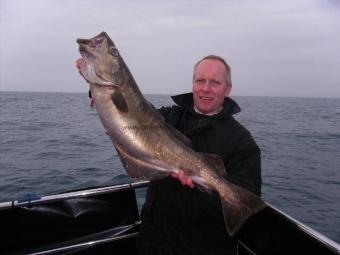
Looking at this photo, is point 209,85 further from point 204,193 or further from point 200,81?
point 204,193

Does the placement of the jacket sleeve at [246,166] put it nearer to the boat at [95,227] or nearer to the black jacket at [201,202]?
the black jacket at [201,202]

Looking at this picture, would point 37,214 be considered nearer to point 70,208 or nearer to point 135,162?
point 70,208

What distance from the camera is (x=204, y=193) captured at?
378cm

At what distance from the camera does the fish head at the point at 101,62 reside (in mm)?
3320

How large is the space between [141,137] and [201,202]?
0.93 metres

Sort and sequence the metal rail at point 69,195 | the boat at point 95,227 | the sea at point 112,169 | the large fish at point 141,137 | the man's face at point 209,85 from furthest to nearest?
the sea at point 112,169 → the man's face at point 209,85 → the metal rail at point 69,195 → the boat at point 95,227 → the large fish at point 141,137

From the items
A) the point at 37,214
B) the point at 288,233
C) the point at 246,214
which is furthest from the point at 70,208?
the point at 288,233

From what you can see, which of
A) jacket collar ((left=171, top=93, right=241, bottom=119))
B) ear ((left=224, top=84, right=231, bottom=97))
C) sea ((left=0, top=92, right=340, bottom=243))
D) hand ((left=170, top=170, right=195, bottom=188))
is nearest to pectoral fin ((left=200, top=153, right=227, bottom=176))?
hand ((left=170, top=170, right=195, bottom=188))

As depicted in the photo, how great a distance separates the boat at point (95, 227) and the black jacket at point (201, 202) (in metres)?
0.47

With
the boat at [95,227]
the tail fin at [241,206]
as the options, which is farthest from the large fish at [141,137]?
the boat at [95,227]

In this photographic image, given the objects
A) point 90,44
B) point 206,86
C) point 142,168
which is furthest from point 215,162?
point 90,44

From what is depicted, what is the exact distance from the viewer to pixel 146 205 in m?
4.13

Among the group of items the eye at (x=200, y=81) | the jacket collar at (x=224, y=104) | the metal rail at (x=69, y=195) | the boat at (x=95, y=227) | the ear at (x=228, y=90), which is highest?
the eye at (x=200, y=81)

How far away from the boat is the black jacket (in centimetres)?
→ 47
